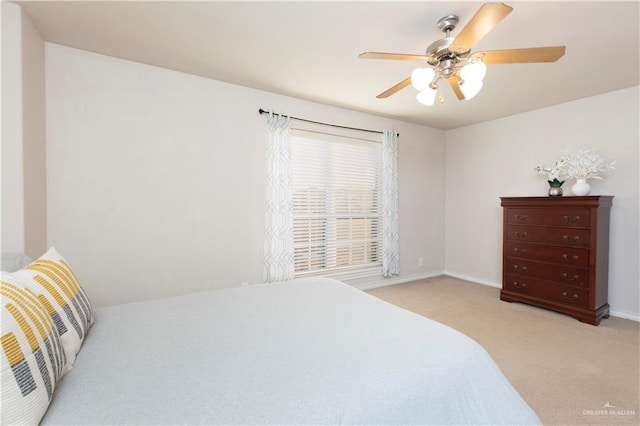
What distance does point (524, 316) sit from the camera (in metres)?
3.11

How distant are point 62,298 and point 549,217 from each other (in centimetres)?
422

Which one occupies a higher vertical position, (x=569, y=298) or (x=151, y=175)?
(x=151, y=175)

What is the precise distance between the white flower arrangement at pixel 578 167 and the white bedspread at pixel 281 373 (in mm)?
3124

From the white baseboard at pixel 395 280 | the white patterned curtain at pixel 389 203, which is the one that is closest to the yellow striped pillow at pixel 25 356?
the white baseboard at pixel 395 280

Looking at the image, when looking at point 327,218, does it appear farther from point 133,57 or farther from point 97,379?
point 97,379

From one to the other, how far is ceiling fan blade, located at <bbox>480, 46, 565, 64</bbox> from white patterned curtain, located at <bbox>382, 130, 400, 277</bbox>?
2.35 metres

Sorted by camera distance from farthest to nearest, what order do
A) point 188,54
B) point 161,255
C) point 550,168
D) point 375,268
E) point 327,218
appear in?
1. point 375,268
2. point 327,218
3. point 550,168
4. point 161,255
5. point 188,54

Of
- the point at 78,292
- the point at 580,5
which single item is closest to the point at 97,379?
the point at 78,292

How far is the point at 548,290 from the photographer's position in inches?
129

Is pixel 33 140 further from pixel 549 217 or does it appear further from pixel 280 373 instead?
pixel 549 217

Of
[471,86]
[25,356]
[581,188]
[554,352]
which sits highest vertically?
[471,86]

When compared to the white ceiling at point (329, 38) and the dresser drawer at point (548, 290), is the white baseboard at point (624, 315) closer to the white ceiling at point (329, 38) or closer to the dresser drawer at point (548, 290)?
the dresser drawer at point (548, 290)

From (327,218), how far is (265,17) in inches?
92.2

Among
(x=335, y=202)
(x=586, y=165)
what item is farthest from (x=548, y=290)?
(x=335, y=202)
